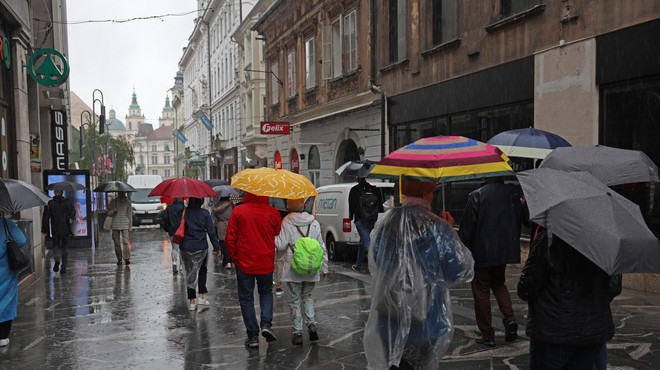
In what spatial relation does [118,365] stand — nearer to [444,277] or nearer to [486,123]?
[444,277]

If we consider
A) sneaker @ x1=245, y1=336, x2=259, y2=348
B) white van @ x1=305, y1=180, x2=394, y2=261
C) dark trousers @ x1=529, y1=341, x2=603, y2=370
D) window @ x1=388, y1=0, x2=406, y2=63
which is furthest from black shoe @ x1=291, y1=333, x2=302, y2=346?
window @ x1=388, y1=0, x2=406, y2=63

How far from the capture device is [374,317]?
4309mm

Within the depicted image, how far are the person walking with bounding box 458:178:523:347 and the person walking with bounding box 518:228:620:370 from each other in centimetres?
266

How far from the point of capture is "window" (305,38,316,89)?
80.4ft

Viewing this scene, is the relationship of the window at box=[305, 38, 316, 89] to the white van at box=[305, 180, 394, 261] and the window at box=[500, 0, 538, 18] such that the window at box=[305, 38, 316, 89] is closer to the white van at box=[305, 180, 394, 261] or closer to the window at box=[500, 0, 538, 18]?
the white van at box=[305, 180, 394, 261]

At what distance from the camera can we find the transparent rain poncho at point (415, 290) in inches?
163

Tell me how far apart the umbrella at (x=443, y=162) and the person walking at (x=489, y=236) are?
1.01 m

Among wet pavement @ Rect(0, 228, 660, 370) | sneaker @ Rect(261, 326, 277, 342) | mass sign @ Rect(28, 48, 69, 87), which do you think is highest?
mass sign @ Rect(28, 48, 69, 87)

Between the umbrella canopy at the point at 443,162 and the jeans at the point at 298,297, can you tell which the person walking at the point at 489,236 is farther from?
the jeans at the point at 298,297

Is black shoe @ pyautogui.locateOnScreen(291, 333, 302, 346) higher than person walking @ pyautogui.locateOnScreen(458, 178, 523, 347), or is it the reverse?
person walking @ pyautogui.locateOnScreen(458, 178, 523, 347)

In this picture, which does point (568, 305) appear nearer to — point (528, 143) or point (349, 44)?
point (528, 143)

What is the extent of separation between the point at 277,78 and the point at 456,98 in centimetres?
1616

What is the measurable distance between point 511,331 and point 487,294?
55cm

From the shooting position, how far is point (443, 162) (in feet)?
15.5
